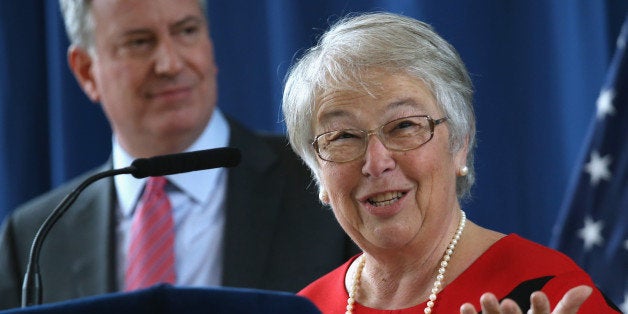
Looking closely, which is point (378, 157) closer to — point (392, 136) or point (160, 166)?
point (392, 136)

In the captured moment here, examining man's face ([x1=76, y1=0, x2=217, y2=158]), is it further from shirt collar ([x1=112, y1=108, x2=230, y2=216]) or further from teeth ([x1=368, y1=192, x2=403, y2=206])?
teeth ([x1=368, y1=192, x2=403, y2=206])

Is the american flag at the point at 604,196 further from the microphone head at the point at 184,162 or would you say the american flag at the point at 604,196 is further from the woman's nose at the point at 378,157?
the microphone head at the point at 184,162

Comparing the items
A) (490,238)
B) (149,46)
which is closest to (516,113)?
(149,46)

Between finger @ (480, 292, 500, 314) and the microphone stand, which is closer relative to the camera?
finger @ (480, 292, 500, 314)

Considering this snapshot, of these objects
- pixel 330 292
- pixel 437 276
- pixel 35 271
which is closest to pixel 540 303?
pixel 437 276

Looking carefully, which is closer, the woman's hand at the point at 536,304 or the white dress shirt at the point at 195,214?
the woman's hand at the point at 536,304

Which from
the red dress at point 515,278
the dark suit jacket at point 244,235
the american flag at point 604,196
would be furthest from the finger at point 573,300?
the dark suit jacket at point 244,235

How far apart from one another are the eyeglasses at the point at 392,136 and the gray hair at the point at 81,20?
1332mm

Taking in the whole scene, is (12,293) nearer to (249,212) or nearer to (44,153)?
(249,212)

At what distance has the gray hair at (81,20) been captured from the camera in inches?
133

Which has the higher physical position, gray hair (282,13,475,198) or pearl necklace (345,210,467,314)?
gray hair (282,13,475,198)

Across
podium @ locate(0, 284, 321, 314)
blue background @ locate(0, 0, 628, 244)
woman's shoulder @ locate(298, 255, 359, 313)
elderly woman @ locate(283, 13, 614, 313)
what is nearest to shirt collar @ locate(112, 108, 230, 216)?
blue background @ locate(0, 0, 628, 244)

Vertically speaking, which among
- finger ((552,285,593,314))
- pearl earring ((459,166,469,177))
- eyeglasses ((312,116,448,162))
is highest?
eyeglasses ((312,116,448,162))

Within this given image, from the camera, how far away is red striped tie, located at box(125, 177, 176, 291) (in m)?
3.18
